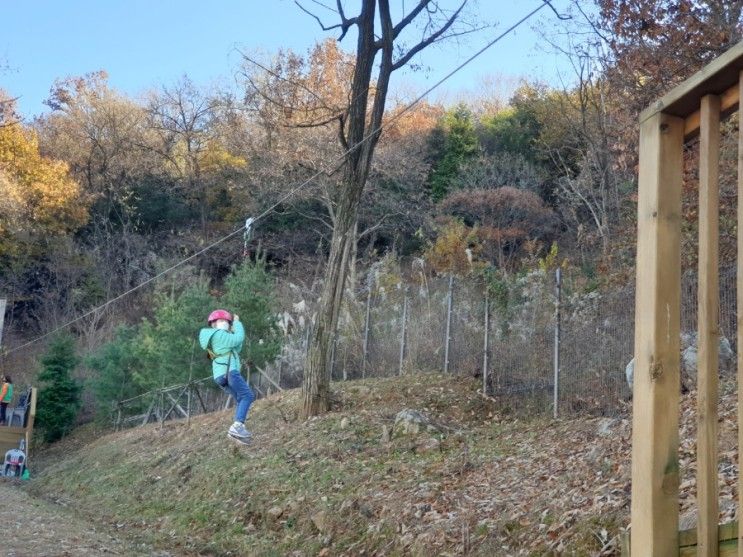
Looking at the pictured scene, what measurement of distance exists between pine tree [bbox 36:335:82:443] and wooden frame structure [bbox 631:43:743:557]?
31.9 meters

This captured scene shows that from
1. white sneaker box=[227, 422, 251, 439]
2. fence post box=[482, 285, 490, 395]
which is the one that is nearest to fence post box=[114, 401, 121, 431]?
fence post box=[482, 285, 490, 395]

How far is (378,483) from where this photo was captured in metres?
11.5

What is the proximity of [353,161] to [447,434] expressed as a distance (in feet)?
19.1

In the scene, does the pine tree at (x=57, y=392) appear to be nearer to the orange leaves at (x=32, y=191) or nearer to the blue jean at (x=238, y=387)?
the orange leaves at (x=32, y=191)

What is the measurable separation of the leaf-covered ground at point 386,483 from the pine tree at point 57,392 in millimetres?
13845

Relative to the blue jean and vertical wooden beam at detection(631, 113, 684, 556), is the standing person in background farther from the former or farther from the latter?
vertical wooden beam at detection(631, 113, 684, 556)

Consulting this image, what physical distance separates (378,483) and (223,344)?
145 inches

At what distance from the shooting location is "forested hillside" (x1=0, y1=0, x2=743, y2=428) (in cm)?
3059

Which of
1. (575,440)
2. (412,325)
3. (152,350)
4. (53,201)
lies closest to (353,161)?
(412,325)

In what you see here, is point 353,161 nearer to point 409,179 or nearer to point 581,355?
point 581,355

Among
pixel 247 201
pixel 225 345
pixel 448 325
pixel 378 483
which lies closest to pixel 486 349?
pixel 448 325

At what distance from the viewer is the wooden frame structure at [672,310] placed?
3.33m

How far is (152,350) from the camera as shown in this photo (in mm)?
26672

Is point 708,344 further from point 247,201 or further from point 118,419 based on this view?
point 247,201
